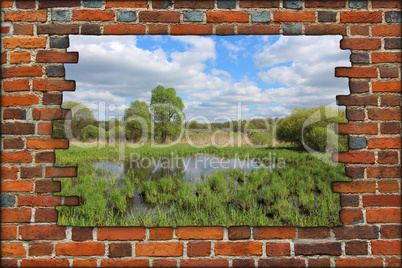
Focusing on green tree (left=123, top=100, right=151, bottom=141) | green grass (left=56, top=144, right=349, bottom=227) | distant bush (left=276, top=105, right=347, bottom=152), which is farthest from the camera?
green tree (left=123, top=100, right=151, bottom=141)

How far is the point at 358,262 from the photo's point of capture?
62.1 inches

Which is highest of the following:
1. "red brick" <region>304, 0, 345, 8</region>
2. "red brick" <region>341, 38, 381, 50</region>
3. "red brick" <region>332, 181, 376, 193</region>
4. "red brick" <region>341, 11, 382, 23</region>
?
"red brick" <region>304, 0, 345, 8</region>

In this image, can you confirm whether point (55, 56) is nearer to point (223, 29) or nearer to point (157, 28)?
point (157, 28)

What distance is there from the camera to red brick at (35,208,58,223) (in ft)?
5.19

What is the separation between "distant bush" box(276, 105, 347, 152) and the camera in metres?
6.70

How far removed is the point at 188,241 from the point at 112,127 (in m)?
8.49

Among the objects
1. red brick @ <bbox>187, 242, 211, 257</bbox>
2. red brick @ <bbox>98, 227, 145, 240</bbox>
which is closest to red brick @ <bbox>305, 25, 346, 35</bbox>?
red brick @ <bbox>187, 242, 211, 257</bbox>

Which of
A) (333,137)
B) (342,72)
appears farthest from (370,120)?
(333,137)

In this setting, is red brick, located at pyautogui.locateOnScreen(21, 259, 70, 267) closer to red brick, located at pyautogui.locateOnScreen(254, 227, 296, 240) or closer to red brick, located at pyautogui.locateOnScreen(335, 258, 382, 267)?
red brick, located at pyautogui.locateOnScreen(254, 227, 296, 240)

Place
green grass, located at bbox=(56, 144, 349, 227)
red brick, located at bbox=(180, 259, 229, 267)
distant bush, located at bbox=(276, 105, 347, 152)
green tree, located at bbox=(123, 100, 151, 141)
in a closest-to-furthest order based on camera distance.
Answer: red brick, located at bbox=(180, 259, 229, 267)
green grass, located at bbox=(56, 144, 349, 227)
distant bush, located at bbox=(276, 105, 347, 152)
green tree, located at bbox=(123, 100, 151, 141)

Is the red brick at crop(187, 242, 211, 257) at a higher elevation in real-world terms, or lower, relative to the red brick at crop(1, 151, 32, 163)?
lower

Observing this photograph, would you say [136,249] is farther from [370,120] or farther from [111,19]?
[370,120]

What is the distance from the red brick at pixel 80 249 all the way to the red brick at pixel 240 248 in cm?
75

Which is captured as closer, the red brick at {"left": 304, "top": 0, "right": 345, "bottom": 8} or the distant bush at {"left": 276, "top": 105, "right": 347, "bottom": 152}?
the red brick at {"left": 304, "top": 0, "right": 345, "bottom": 8}
